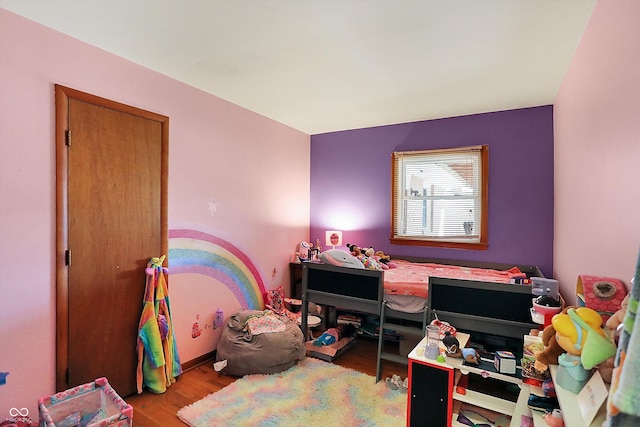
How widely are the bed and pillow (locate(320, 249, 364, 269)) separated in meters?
0.04

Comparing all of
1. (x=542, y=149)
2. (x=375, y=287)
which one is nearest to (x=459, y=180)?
(x=542, y=149)

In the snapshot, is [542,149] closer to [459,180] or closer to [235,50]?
[459,180]

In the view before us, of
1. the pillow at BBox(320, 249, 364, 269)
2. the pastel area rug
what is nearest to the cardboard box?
the pastel area rug

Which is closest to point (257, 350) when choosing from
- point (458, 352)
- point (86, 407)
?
point (86, 407)

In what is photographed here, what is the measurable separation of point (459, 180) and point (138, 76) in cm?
320

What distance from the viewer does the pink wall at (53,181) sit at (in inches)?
70.2

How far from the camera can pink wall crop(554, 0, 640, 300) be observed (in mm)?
1158

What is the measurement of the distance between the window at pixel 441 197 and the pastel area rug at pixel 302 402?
1796mm

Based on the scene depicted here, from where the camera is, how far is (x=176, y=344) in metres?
2.62

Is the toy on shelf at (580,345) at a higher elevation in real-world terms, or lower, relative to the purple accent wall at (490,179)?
lower

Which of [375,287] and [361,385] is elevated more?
[375,287]

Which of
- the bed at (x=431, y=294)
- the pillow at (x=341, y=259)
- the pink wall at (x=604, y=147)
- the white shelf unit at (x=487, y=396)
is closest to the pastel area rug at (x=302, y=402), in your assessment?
the bed at (x=431, y=294)

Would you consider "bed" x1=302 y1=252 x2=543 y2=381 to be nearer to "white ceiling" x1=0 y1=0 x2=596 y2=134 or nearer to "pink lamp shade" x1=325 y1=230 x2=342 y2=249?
"pink lamp shade" x1=325 y1=230 x2=342 y2=249

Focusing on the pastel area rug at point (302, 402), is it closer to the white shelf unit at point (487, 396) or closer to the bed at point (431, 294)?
the bed at point (431, 294)
